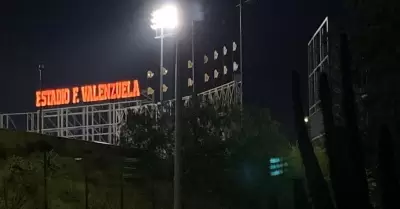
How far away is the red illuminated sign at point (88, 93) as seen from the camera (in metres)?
64.4

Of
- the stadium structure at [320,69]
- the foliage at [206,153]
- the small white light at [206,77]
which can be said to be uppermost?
the small white light at [206,77]

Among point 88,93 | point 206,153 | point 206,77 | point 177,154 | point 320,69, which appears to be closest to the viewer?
point 177,154

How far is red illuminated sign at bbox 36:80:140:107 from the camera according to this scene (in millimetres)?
64438

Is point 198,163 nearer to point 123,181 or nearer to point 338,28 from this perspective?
point 123,181

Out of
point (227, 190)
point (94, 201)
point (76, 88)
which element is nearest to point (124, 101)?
point (76, 88)

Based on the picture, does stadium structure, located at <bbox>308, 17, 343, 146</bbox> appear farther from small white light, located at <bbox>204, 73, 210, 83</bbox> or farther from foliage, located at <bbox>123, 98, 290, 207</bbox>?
small white light, located at <bbox>204, 73, 210, 83</bbox>

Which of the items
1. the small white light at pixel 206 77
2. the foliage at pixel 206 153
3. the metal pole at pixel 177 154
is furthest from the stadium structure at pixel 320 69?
the small white light at pixel 206 77

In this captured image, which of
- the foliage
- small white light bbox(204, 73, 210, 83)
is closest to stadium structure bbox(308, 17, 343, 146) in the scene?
the foliage

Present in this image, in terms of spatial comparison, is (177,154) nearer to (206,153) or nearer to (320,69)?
(206,153)

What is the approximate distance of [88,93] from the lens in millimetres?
67500

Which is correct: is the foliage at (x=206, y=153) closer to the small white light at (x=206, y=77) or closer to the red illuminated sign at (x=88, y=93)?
the red illuminated sign at (x=88, y=93)

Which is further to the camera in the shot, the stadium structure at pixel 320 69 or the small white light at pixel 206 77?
the small white light at pixel 206 77

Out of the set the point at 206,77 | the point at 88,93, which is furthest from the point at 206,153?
the point at 206,77

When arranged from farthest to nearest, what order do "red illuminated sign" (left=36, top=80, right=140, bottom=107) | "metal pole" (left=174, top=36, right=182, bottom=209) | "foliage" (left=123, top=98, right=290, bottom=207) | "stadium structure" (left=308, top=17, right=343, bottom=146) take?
"red illuminated sign" (left=36, top=80, right=140, bottom=107), "foliage" (left=123, top=98, right=290, bottom=207), "metal pole" (left=174, top=36, right=182, bottom=209), "stadium structure" (left=308, top=17, right=343, bottom=146)
